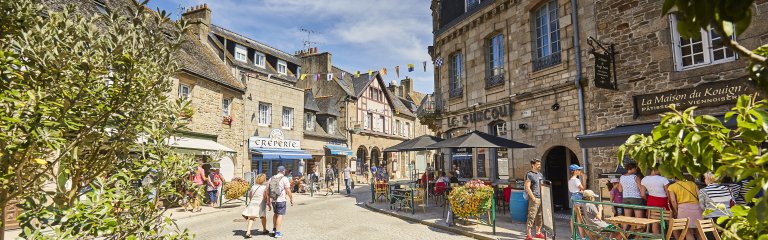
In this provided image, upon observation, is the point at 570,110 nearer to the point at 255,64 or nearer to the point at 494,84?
the point at 494,84

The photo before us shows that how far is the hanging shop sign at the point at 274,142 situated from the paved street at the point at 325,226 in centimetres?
725

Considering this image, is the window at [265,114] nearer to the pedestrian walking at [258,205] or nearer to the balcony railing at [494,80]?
the balcony railing at [494,80]

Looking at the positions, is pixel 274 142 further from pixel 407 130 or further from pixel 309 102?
pixel 407 130

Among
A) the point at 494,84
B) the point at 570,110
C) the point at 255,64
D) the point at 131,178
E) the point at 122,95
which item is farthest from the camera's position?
the point at 255,64

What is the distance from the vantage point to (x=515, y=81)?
1273 centimetres

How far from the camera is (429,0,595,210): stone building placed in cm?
1110

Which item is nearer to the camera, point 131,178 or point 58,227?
point 58,227

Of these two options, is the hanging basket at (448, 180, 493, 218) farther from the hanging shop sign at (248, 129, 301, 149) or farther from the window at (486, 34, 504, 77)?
the hanging shop sign at (248, 129, 301, 149)

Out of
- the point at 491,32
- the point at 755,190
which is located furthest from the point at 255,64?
the point at 755,190

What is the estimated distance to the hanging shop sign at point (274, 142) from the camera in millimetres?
19991

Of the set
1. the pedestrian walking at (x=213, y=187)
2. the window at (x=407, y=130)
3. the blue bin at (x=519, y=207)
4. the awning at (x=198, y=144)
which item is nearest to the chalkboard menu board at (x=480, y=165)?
the blue bin at (x=519, y=207)

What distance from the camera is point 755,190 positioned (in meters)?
1.46

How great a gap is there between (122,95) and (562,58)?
1077cm

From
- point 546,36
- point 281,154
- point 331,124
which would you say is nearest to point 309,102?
point 331,124
